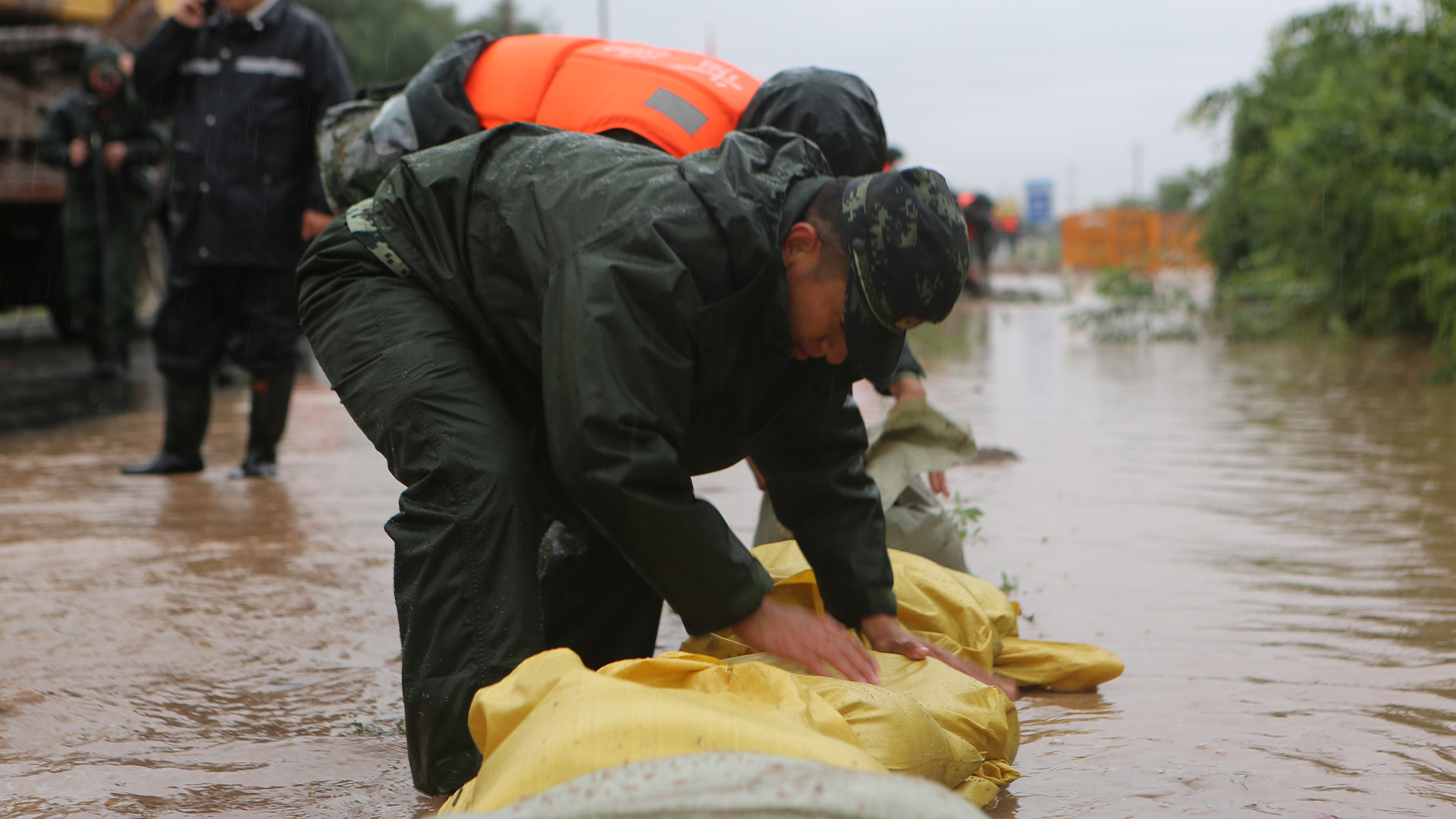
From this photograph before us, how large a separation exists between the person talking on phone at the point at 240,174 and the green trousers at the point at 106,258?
3.88 meters

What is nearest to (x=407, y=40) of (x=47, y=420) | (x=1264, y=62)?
(x=1264, y=62)

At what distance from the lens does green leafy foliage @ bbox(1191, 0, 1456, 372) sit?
780 cm

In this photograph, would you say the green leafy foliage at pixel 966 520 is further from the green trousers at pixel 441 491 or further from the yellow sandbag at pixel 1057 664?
the green trousers at pixel 441 491

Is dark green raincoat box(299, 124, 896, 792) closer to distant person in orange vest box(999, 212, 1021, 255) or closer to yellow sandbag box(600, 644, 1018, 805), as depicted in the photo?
yellow sandbag box(600, 644, 1018, 805)

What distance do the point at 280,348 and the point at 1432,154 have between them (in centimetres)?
703

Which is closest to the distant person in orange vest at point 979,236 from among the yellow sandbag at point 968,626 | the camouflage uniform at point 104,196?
the camouflage uniform at point 104,196

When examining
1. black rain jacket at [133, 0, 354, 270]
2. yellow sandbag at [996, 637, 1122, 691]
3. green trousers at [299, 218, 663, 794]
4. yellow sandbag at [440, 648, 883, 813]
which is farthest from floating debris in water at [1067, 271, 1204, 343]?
yellow sandbag at [440, 648, 883, 813]

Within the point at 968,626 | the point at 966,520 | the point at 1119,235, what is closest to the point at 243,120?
the point at 966,520

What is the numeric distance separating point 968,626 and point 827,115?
1.28 metres

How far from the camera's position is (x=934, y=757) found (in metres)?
2.08

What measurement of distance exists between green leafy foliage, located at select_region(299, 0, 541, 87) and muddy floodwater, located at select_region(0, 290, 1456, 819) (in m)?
25.1

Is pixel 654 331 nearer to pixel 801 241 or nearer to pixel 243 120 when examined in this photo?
pixel 801 241

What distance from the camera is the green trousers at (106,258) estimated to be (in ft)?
28.1

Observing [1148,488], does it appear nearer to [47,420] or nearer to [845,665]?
[845,665]
